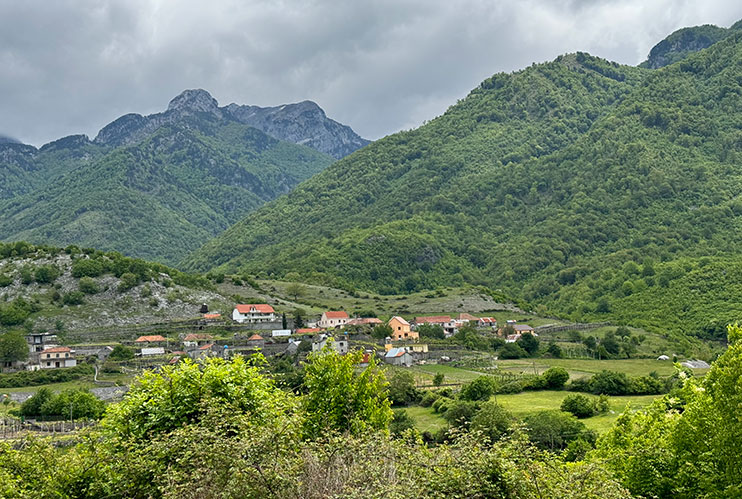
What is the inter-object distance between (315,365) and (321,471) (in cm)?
1081

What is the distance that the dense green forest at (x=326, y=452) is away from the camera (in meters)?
12.4

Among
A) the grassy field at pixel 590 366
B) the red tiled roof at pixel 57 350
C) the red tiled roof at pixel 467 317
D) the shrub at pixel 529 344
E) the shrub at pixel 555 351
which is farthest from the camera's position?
the red tiled roof at pixel 467 317

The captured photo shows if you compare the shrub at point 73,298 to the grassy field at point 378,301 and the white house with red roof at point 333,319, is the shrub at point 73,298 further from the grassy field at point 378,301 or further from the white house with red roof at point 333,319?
the white house with red roof at point 333,319

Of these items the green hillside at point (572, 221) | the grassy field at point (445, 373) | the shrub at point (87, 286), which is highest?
the green hillside at point (572, 221)

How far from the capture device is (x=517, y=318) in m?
101

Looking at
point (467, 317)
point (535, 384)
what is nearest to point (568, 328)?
point (467, 317)

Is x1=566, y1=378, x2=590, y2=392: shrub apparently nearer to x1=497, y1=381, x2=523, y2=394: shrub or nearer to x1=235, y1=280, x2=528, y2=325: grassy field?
x1=497, y1=381, x2=523, y2=394: shrub

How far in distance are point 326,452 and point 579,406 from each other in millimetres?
35009

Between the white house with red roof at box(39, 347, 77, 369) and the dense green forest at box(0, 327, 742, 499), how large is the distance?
2213 inches

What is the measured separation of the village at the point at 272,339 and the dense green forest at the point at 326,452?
41692 millimetres

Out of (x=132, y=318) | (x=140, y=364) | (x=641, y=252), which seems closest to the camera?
(x=140, y=364)

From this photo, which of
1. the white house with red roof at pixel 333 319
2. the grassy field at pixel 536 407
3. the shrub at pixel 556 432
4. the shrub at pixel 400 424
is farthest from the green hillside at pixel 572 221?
the shrub at pixel 400 424

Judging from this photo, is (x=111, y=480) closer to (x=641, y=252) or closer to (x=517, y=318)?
(x=517, y=318)

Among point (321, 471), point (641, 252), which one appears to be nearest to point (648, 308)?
point (641, 252)
